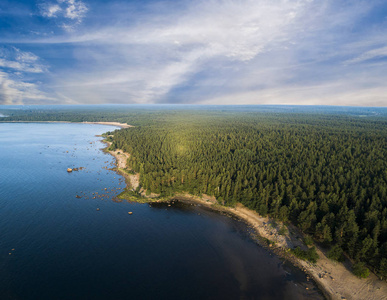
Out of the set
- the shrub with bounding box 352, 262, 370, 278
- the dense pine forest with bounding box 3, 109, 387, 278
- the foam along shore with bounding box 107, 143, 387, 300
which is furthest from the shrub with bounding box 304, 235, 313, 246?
the shrub with bounding box 352, 262, 370, 278

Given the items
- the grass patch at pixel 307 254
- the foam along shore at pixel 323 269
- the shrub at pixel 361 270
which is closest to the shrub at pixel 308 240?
the grass patch at pixel 307 254

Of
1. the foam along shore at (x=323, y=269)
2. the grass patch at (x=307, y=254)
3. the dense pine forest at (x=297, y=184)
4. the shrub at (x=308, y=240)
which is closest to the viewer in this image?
the foam along shore at (x=323, y=269)

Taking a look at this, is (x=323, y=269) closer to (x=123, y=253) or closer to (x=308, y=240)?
(x=308, y=240)

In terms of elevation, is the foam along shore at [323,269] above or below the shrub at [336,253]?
below

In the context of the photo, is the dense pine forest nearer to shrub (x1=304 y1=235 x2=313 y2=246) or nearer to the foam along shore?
the foam along shore

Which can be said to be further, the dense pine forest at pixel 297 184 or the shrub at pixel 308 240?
the shrub at pixel 308 240

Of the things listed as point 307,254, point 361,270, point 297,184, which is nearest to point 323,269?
point 307,254

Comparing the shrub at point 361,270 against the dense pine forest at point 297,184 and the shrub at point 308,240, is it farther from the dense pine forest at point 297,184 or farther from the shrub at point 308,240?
the shrub at point 308,240

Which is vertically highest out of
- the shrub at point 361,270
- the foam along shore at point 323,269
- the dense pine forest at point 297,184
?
the dense pine forest at point 297,184
